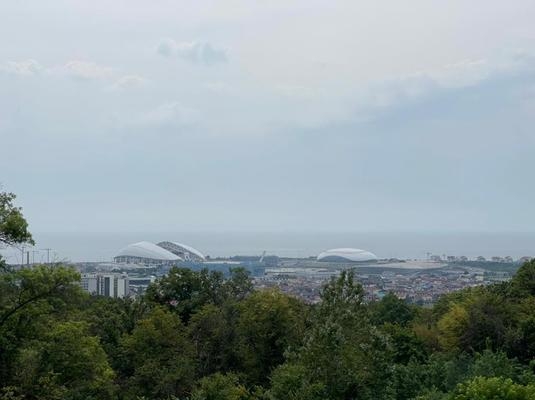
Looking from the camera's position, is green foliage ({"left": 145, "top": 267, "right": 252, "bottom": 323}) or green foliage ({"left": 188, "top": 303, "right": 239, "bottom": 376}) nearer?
green foliage ({"left": 188, "top": 303, "right": 239, "bottom": 376})

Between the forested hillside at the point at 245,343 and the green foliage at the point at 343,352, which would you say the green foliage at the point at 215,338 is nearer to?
the forested hillside at the point at 245,343

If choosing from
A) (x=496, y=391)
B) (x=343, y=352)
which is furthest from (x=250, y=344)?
(x=496, y=391)

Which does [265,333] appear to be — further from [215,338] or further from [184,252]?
[184,252]

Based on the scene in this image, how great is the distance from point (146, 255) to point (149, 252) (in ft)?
2.14

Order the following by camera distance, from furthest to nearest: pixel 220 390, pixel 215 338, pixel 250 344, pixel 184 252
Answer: pixel 184 252 → pixel 215 338 → pixel 250 344 → pixel 220 390

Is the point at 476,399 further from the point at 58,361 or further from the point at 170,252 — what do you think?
the point at 170,252

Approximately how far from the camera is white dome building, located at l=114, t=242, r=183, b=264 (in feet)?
293

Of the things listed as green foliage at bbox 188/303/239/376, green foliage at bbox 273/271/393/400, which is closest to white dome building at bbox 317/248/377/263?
green foliage at bbox 188/303/239/376

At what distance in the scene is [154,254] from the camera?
90.8 m

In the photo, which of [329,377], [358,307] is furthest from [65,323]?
[358,307]

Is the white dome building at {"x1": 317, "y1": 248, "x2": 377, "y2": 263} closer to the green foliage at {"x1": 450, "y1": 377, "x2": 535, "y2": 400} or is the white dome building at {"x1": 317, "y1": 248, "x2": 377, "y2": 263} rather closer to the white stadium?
the white stadium

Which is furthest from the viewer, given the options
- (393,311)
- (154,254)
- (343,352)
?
(154,254)

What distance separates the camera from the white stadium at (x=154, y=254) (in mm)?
89750

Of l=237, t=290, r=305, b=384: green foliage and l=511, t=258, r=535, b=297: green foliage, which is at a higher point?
l=511, t=258, r=535, b=297: green foliage
